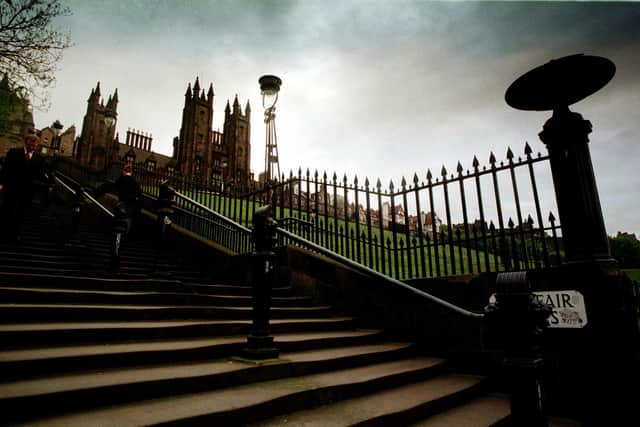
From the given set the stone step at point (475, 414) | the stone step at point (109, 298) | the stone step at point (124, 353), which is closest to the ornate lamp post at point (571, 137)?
the stone step at point (475, 414)

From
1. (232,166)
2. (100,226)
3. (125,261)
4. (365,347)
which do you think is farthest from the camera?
(232,166)

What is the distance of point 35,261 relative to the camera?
5445 mm

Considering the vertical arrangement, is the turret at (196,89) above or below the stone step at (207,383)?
above

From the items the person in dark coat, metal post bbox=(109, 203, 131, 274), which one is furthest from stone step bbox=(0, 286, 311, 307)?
the person in dark coat

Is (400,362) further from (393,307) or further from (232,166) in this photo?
(232,166)

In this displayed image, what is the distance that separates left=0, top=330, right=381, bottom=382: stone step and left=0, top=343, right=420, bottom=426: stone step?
0.10m

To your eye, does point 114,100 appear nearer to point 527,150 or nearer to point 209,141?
point 209,141

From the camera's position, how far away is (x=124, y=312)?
3.71m

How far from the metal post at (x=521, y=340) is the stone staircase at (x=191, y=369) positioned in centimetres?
113

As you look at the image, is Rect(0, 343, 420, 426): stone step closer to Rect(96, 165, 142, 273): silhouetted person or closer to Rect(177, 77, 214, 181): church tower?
Rect(96, 165, 142, 273): silhouetted person

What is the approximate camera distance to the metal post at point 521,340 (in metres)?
1.71

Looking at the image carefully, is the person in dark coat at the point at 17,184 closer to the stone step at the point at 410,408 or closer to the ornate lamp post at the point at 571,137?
the stone step at the point at 410,408

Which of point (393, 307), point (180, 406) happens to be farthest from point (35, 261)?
point (393, 307)

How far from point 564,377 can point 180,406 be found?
11.9 ft
